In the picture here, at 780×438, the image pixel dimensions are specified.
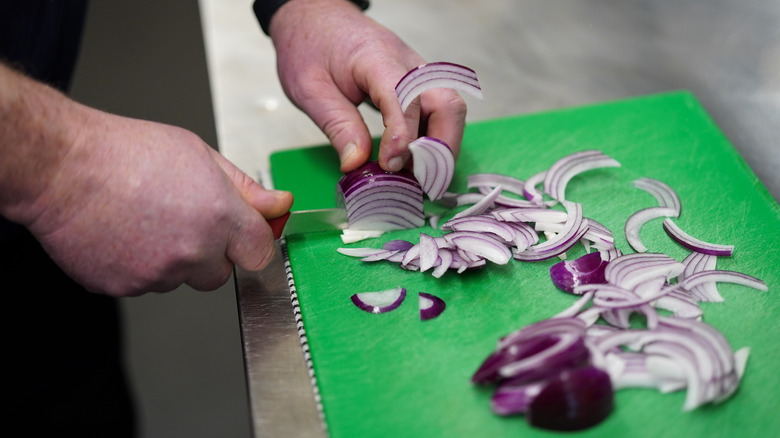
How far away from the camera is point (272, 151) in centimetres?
198

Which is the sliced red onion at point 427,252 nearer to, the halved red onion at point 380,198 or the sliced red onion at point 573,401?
the halved red onion at point 380,198

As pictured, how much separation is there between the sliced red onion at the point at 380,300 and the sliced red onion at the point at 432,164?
0.78 feet

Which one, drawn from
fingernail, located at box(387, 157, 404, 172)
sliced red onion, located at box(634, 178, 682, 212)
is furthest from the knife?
sliced red onion, located at box(634, 178, 682, 212)

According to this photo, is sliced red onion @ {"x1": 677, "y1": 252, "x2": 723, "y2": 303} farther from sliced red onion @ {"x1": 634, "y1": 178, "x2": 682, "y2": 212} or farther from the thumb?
the thumb

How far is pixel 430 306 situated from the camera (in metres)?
1.38

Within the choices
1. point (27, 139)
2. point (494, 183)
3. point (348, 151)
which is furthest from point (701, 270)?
point (27, 139)

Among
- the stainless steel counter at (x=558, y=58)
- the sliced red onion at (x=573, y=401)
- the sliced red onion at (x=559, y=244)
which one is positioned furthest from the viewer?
the stainless steel counter at (x=558, y=58)

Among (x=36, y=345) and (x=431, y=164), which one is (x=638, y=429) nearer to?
(x=431, y=164)

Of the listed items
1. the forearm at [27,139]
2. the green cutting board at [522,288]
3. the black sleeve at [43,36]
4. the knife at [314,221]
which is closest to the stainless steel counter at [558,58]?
the green cutting board at [522,288]

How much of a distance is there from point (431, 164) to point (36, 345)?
0.95 m

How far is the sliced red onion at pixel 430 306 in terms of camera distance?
4.49 feet

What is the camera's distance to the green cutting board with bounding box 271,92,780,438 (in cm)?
121

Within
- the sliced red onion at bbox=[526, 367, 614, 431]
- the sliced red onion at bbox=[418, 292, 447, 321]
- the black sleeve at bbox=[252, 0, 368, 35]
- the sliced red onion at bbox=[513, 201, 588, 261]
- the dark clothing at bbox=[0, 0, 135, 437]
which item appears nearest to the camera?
the sliced red onion at bbox=[526, 367, 614, 431]

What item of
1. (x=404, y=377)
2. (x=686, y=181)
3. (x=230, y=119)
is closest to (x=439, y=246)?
(x=404, y=377)
